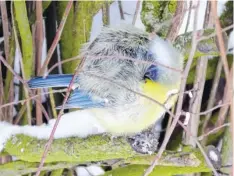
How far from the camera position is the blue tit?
0.83m

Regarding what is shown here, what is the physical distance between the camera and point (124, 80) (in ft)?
2.78

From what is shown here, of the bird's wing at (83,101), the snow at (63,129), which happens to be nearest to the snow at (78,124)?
the snow at (63,129)

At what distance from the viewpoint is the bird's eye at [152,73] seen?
0.83 meters

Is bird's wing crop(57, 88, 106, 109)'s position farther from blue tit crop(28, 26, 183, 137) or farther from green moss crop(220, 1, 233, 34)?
green moss crop(220, 1, 233, 34)

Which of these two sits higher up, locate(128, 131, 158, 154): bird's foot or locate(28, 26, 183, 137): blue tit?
locate(28, 26, 183, 137): blue tit

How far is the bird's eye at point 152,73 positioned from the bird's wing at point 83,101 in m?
0.10

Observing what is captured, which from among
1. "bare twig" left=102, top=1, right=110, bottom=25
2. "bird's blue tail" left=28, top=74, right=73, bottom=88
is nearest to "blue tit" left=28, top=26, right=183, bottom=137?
"bird's blue tail" left=28, top=74, right=73, bottom=88

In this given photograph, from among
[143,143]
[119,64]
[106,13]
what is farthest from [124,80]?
[106,13]

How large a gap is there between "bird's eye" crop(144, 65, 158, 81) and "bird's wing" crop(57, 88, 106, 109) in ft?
0.33

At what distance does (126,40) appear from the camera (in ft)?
2.87

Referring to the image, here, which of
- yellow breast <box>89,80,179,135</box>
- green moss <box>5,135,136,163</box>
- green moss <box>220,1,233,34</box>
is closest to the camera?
yellow breast <box>89,80,179,135</box>

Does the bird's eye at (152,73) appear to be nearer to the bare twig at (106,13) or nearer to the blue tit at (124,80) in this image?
the blue tit at (124,80)

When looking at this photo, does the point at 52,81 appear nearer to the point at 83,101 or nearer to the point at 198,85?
the point at 83,101

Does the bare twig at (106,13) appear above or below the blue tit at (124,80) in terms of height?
above
